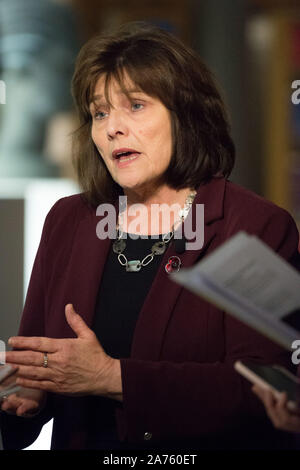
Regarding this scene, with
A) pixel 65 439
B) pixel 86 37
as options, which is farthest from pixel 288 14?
pixel 65 439

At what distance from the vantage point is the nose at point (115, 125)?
161 centimetres

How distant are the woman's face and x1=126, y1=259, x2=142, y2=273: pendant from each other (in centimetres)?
17

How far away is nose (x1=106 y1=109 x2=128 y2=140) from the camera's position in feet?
5.30

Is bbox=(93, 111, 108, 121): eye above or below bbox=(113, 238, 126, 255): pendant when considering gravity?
above

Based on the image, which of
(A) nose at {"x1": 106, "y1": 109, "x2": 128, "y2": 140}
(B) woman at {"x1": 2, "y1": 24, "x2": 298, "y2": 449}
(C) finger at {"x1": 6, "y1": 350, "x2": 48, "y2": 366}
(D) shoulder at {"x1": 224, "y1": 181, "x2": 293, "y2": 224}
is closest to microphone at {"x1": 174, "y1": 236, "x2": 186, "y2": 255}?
(B) woman at {"x1": 2, "y1": 24, "x2": 298, "y2": 449}

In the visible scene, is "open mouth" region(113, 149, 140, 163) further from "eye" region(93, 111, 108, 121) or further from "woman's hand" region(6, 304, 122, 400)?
"woman's hand" region(6, 304, 122, 400)

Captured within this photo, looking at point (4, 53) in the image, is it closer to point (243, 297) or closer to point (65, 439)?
point (65, 439)

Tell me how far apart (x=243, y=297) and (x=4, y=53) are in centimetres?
240

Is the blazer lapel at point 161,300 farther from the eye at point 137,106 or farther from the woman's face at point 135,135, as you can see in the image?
the eye at point 137,106

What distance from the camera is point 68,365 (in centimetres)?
138

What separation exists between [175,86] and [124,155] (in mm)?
194

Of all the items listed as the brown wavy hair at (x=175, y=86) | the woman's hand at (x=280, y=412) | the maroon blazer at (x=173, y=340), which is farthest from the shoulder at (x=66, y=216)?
the woman's hand at (x=280, y=412)

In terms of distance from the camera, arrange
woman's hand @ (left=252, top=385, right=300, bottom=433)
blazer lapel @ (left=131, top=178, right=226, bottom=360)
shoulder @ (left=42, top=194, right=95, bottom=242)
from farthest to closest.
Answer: shoulder @ (left=42, top=194, right=95, bottom=242), blazer lapel @ (left=131, top=178, right=226, bottom=360), woman's hand @ (left=252, top=385, right=300, bottom=433)

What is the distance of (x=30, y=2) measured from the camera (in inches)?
128
